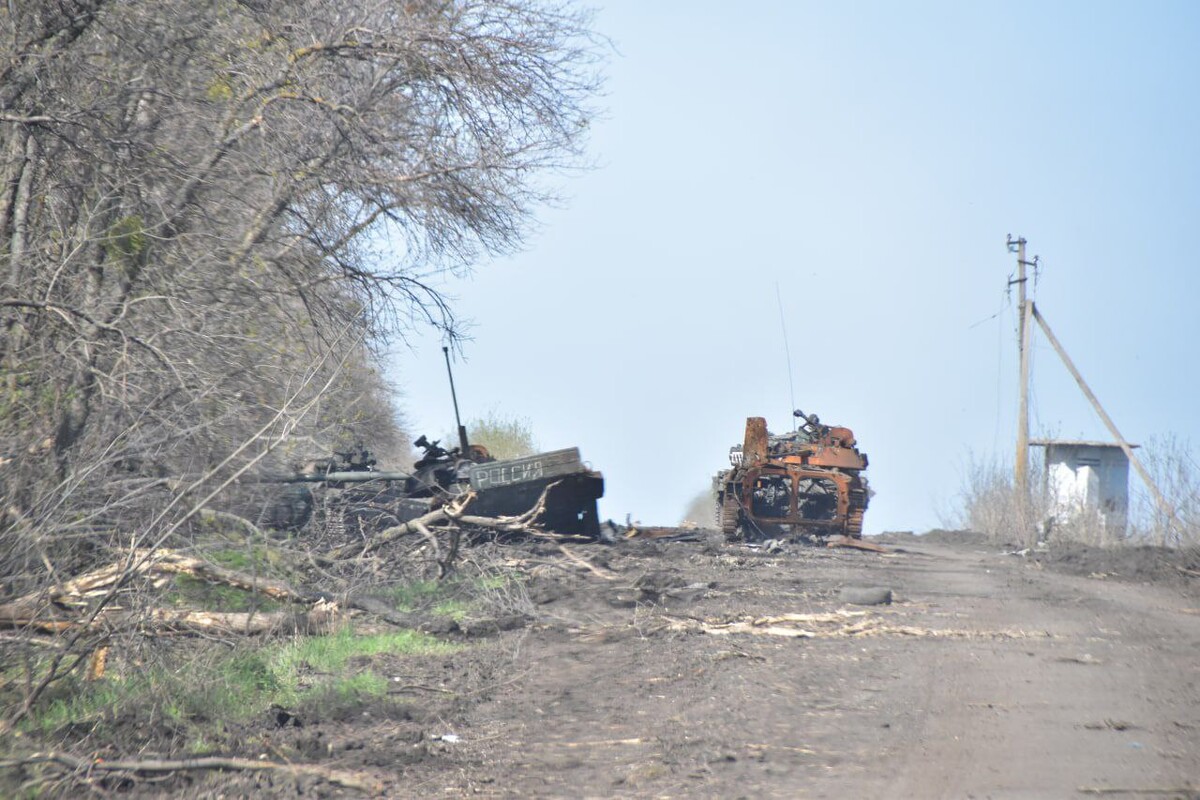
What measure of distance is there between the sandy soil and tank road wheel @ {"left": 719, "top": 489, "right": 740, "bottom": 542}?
11.1m

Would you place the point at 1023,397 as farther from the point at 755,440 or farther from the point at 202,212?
the point at 202,212

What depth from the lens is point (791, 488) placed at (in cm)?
2427

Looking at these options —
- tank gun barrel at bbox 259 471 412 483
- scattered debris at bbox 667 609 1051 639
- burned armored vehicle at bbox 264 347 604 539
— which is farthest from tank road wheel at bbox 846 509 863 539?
scattered debris at bbox 667 609 1051 639

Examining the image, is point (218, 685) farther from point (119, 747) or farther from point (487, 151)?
point (487, 151)

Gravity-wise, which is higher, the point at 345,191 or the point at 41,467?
the point at 345,191

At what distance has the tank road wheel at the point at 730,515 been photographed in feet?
78.2

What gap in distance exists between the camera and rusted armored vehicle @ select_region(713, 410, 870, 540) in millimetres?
24078

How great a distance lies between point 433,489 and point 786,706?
29.3 ft

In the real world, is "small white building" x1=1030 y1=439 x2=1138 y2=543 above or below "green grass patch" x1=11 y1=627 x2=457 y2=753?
above

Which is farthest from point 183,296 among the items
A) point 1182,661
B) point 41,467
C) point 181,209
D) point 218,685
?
point 1182,661

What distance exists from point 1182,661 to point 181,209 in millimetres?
8926

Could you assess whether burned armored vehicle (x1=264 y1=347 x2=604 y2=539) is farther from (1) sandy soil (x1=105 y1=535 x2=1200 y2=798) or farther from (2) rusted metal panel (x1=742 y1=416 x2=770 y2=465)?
(2) rusted metal panel (x1=742 y1=416 x2=770 y2=465)

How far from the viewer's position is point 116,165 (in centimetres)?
907

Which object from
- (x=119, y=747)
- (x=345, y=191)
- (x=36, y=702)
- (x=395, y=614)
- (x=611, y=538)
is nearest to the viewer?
(x=119, y=747)
